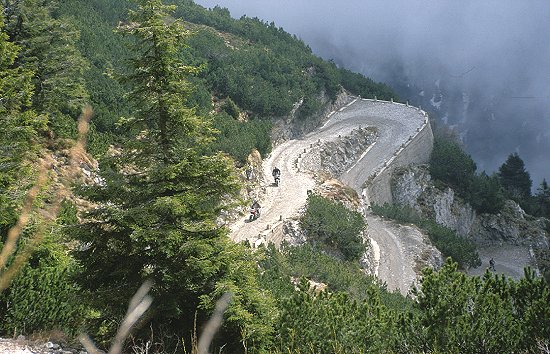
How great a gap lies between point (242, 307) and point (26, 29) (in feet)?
51.3

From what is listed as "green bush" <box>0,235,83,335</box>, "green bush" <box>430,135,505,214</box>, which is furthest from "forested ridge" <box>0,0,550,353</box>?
"green bush" <box>430,135,505,214</box>

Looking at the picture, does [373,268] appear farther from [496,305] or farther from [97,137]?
[496,305]

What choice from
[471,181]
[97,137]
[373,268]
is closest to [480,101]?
[471,181]

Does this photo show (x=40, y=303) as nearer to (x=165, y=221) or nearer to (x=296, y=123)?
(x=165, y=221)

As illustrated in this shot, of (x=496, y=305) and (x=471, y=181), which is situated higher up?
(x=471, y=181)

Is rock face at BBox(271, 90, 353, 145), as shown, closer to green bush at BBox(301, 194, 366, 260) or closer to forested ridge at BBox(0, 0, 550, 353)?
green bush at BBox(301, 194, 366, 260)

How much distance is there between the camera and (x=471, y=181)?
55.5 meters

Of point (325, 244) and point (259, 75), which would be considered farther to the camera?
point (259, 75)

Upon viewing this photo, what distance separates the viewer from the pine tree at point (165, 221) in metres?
8.46

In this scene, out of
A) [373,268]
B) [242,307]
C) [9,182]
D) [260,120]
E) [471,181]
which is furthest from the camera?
[471,181]

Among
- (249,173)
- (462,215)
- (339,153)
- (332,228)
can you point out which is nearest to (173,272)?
(332,228)

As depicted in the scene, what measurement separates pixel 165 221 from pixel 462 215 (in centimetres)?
4991

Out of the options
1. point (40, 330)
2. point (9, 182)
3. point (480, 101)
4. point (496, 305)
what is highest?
point (480, 101)

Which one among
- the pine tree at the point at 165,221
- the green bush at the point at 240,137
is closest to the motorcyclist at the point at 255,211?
the green bush at the point at 240,137
